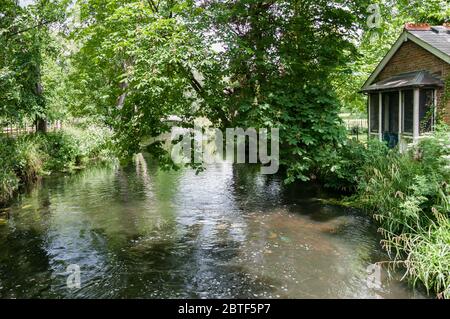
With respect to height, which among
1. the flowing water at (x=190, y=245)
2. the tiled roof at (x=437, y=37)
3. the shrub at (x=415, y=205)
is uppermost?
the tiled roof at (x=437, y=37)

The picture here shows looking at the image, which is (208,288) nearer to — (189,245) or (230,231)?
(189,245)

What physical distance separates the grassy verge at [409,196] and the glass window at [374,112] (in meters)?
4.91

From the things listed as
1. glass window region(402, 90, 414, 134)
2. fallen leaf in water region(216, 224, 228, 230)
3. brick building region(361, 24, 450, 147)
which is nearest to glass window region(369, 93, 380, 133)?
brick building region(361, 24, 450, 147)

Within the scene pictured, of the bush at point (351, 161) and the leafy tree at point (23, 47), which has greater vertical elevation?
the leafy tree at point (23, 47)

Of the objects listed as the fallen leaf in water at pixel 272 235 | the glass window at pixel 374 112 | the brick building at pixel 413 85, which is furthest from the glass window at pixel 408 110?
the fallen leaf in water at pixel 272 235

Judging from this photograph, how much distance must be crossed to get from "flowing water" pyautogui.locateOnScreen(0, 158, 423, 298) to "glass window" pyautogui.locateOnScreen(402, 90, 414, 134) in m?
3.84

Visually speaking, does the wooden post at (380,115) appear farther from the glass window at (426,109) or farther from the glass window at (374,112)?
the glass window at (426,109)

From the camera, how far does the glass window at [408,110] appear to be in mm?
13125

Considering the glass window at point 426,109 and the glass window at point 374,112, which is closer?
the glass window at point 426,109

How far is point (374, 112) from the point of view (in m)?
16.0

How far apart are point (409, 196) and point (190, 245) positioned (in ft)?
14.4

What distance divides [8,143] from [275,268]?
11172mm

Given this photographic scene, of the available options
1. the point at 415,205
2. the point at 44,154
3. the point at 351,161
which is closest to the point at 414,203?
the point at 415,205
